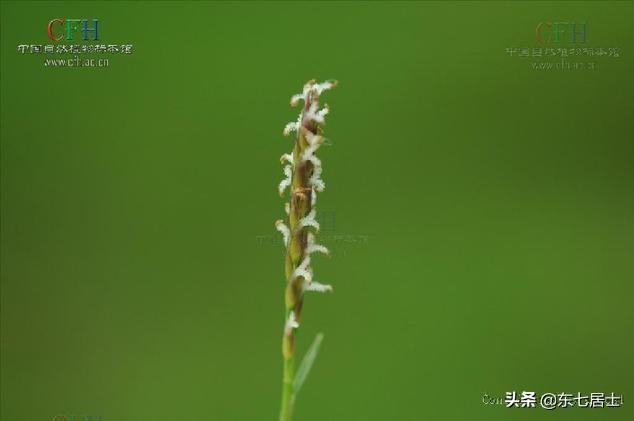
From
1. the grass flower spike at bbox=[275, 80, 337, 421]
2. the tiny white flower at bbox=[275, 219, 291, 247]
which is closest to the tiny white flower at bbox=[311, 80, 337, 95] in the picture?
the grass flower spike at bbox=[275, 80, 337, 421]

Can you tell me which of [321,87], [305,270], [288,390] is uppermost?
[321,87]

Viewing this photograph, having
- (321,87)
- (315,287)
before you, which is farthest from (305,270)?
(321,87)

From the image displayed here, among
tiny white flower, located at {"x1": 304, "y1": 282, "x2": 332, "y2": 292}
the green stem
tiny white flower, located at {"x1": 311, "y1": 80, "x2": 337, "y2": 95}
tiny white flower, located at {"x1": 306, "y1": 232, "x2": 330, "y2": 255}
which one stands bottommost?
the green stem

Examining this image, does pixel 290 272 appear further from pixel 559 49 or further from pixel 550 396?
pixel 559 49

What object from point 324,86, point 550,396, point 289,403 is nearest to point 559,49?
point 550,396

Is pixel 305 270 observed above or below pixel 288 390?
above

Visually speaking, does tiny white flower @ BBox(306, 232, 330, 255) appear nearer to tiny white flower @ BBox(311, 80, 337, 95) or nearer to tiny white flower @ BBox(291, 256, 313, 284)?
tiny white flower @ BBox(291, 256, 313, 284)

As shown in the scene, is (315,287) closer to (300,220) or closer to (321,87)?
(300,220)

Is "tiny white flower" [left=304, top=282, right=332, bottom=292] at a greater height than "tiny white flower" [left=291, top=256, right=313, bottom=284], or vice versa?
"tiny white flower" [left=291, top=256, right=313, bottom=284]
